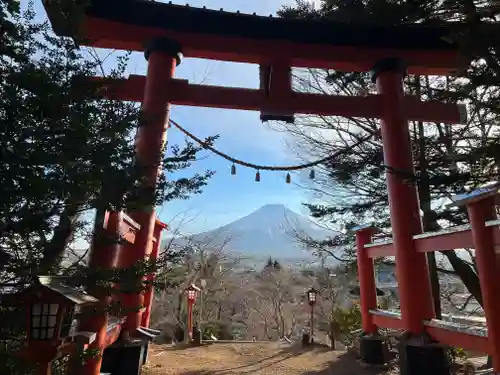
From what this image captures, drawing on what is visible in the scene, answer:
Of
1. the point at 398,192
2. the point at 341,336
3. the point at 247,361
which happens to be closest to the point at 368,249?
the point at 398,192

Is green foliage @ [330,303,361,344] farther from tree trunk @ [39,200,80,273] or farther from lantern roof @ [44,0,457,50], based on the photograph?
tree trunk @ [39,200,80,273]

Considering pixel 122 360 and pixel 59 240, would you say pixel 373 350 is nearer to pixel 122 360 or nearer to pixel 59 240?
pixel 122 360

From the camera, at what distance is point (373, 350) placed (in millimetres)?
5309

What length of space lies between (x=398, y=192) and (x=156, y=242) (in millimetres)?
→ 3899

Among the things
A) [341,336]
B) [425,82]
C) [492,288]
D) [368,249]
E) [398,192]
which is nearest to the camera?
[492,288]

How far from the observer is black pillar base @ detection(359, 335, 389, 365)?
17.3ft

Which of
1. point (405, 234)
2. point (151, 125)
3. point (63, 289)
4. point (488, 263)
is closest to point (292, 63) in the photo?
point (151, 125)

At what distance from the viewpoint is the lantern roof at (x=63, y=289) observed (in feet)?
6.28

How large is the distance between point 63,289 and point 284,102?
352cm

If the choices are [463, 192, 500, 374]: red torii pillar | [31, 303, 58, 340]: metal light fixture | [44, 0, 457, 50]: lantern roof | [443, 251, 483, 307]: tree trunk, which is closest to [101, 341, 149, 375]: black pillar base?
[31, 303, 58, 340]: metal light fixture

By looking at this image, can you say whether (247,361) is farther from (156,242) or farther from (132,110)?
(132,110)

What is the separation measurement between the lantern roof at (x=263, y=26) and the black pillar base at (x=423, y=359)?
3482 mm

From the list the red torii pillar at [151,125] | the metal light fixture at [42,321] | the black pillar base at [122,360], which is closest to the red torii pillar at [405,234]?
the red torii pillar at [151,125]

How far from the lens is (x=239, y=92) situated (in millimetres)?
4730
